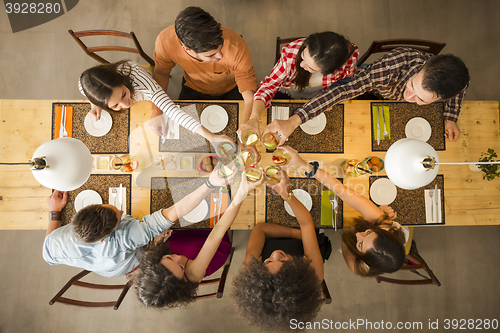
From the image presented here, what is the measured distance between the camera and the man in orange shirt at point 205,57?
125 centimetres

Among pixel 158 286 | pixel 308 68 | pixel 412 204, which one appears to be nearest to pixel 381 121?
pixel 412 204

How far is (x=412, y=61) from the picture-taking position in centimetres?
162

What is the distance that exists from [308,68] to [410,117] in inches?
36.2

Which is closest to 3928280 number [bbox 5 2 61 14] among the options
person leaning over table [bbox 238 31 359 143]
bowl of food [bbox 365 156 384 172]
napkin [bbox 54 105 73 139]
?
napkin [bbox 54 105 73 139]

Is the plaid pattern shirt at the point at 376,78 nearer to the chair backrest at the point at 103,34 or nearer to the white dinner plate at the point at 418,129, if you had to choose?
the white dinner plate at the point at 418,129

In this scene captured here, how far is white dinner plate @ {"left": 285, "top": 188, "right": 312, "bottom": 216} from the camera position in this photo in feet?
5.75

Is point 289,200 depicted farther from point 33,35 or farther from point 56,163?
point 33,35

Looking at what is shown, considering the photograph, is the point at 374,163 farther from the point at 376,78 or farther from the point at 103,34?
the point at 103,34

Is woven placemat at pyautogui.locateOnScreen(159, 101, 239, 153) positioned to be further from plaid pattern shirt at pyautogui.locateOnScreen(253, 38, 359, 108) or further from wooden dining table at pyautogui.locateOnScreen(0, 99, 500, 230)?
plaid pattern shirt at pyautogui.locateOnScreen(253, 38, 359, 108)

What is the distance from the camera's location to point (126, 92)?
1.52m

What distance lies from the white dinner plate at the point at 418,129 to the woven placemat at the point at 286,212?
1.99 feet

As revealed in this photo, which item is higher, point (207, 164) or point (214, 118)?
point (214, 118)

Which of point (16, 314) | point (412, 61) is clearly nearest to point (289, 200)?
point (412, 61)

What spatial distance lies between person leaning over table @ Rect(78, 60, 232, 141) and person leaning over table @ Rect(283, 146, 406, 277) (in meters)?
0.70
